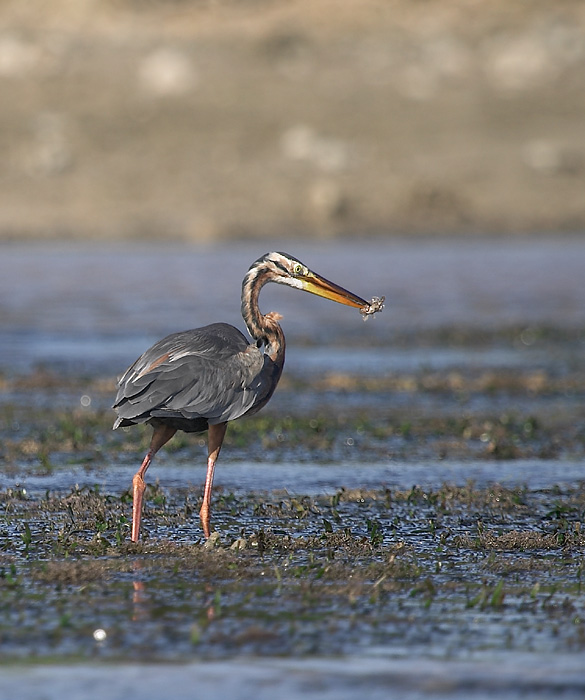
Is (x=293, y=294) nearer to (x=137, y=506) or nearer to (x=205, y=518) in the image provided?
(x=205, y=518)

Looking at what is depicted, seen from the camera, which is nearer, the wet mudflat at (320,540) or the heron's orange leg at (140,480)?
the wet mudflat at (320,540)

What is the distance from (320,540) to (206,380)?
105 cm

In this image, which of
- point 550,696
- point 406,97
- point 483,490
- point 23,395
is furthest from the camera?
point 406,97

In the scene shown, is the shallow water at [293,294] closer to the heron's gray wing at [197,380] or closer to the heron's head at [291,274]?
the heron's head at [291,274]

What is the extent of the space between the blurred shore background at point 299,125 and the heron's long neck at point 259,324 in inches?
1329

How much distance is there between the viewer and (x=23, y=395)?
1498cm

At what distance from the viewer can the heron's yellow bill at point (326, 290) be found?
891 cm

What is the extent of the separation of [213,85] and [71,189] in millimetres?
11176

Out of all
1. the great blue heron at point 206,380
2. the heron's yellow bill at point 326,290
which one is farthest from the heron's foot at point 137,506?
the heron's yellow bill at point 326,290

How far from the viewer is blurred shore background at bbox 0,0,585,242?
45031mm

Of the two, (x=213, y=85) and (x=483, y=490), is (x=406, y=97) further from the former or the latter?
(x=483, y=490)

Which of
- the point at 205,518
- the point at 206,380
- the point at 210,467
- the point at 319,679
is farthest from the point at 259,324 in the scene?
the point at 319,679

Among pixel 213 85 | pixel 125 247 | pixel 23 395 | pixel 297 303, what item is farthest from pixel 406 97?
pixel 23 395

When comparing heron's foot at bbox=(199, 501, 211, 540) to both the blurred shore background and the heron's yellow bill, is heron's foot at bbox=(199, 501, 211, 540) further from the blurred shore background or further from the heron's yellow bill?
the blurred shore background
